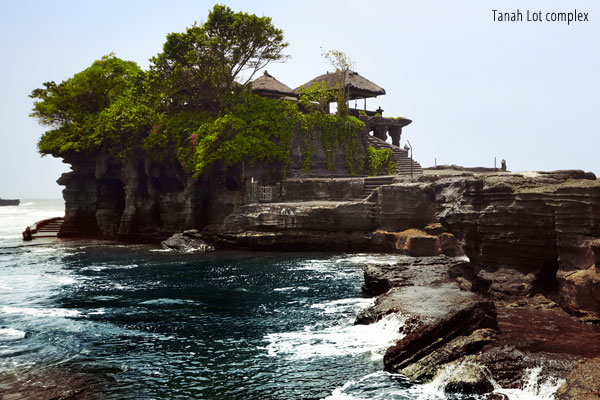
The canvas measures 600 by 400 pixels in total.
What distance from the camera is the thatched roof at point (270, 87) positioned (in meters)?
41.9

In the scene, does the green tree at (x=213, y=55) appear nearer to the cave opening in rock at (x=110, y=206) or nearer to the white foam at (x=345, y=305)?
the cave opening in rock at (x=110, y=206)

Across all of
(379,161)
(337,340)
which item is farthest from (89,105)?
(337,340)

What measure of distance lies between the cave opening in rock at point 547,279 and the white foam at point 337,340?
5.42m

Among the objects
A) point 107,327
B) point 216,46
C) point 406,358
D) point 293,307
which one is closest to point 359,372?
point 406,358

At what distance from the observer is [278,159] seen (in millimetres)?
37500

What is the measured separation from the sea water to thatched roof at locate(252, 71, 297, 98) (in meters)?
21.3

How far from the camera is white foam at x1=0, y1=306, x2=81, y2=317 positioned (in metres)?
16.1

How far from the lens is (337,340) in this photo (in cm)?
1248

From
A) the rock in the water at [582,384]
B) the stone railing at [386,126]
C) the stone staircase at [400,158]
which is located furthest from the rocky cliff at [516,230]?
the stone railing at [386,126]

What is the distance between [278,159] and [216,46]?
31.4 ft

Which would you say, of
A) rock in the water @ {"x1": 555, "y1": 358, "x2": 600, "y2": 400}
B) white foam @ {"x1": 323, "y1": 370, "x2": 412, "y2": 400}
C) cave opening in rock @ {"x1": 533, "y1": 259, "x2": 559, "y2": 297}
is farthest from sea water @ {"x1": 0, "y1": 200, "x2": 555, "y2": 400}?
cave opening in rock @ {"x1": 533, "y1": 259, "x2": 559, "y2": 297}

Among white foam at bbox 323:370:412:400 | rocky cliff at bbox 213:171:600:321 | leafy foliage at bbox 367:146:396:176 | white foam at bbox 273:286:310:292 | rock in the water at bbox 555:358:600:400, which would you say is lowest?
white foam at bbox 323:370:412:400

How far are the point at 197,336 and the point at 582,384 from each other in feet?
30.2

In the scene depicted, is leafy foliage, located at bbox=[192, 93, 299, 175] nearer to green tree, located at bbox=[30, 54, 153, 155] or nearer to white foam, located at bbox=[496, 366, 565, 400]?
green tree, located at bbox=[30, 54, 153, 155]
